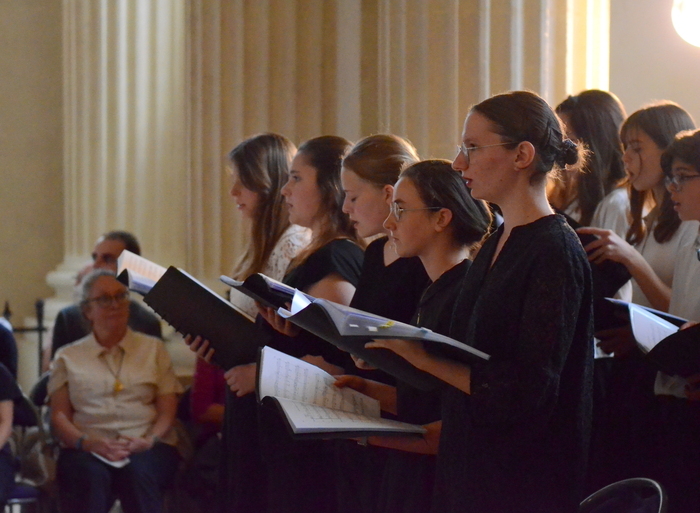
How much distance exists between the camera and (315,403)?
79.2 inches

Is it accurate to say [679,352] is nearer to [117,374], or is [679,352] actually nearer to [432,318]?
[432,318]

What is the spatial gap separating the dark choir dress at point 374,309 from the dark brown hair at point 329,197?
0.32 m

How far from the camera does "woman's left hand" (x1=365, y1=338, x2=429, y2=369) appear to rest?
1650 mm

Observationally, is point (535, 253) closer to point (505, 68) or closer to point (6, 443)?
point (505, 68)

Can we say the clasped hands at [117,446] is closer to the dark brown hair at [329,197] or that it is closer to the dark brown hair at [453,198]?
the dark brown hair at [329,197]

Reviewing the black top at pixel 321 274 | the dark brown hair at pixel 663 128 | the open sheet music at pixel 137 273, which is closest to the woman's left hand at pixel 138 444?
the open sheet music at pixel 137 273

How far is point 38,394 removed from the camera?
4320mm

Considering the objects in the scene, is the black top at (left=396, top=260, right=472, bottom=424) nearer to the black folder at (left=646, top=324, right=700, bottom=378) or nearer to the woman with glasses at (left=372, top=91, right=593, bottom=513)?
the woman with glasses at (left=372, top=91, right=593, bottom=513)

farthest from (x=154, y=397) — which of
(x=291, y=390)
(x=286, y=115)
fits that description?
(x=291, y=390)

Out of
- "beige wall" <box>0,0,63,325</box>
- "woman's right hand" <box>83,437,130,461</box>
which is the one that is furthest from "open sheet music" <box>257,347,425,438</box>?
"beige wall" <box>0,0,63,325</box>

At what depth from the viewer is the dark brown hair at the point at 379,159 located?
2.53 meters

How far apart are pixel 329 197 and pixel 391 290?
0.55 metres

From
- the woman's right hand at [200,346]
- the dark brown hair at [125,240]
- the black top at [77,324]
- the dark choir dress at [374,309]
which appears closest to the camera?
the dark choir dress at [374,309]

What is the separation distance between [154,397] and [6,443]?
658mm
